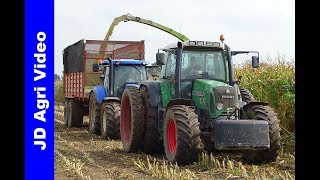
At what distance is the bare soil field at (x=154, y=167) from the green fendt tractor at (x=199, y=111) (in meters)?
0.23

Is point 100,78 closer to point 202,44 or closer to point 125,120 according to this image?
point 125,120

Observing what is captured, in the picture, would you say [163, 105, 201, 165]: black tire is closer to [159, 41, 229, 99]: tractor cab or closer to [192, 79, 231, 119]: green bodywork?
[192, 79, 231, 119]: green bodywork

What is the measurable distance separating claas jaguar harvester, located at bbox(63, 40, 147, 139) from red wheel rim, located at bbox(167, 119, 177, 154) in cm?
296

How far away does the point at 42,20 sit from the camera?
269 centimetres

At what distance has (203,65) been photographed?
8406 mm

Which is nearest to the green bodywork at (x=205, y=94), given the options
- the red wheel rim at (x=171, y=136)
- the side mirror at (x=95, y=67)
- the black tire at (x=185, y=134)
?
the black tire at (x=185, y=134)

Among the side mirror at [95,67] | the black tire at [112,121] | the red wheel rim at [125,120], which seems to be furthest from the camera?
the side mirror at [95,67]

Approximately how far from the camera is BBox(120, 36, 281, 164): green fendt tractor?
24.1ft

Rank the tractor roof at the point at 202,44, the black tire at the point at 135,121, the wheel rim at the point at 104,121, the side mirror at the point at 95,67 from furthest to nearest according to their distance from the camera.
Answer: the side mirror at the point at 95,67 < the wheel rim at the point at 104,121 < the black tire at the point at 135,121 < the tractor roof at the point at 202,44

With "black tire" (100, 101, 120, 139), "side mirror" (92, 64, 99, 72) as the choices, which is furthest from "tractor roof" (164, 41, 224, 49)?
"side mirror" (92, 64, 99, 72)

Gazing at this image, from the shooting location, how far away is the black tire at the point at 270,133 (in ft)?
25.3

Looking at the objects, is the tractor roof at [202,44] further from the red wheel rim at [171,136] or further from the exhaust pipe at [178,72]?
the red wheel rim at [171,136]
